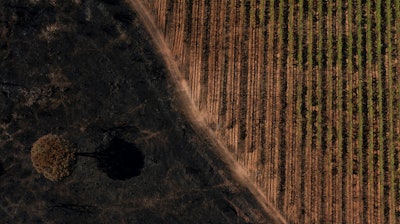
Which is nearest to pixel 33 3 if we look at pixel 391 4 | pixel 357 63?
pixel 357 63

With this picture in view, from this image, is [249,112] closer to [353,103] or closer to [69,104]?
[353,103]

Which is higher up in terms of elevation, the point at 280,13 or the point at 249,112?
the point at 280,13

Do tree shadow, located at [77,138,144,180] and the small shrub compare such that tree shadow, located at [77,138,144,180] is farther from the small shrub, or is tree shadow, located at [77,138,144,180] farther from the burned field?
the burned field

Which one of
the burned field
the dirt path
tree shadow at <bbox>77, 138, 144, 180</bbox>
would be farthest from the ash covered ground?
the burned field

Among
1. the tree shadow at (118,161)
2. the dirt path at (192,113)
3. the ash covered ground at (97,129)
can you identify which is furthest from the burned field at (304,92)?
the tree shadow at (118,161)

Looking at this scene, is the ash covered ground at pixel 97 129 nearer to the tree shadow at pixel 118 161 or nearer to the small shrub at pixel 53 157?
the tree shadow at pixel 118 161

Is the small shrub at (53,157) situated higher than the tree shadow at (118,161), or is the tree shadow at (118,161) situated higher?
the small shrub at (53,157)
